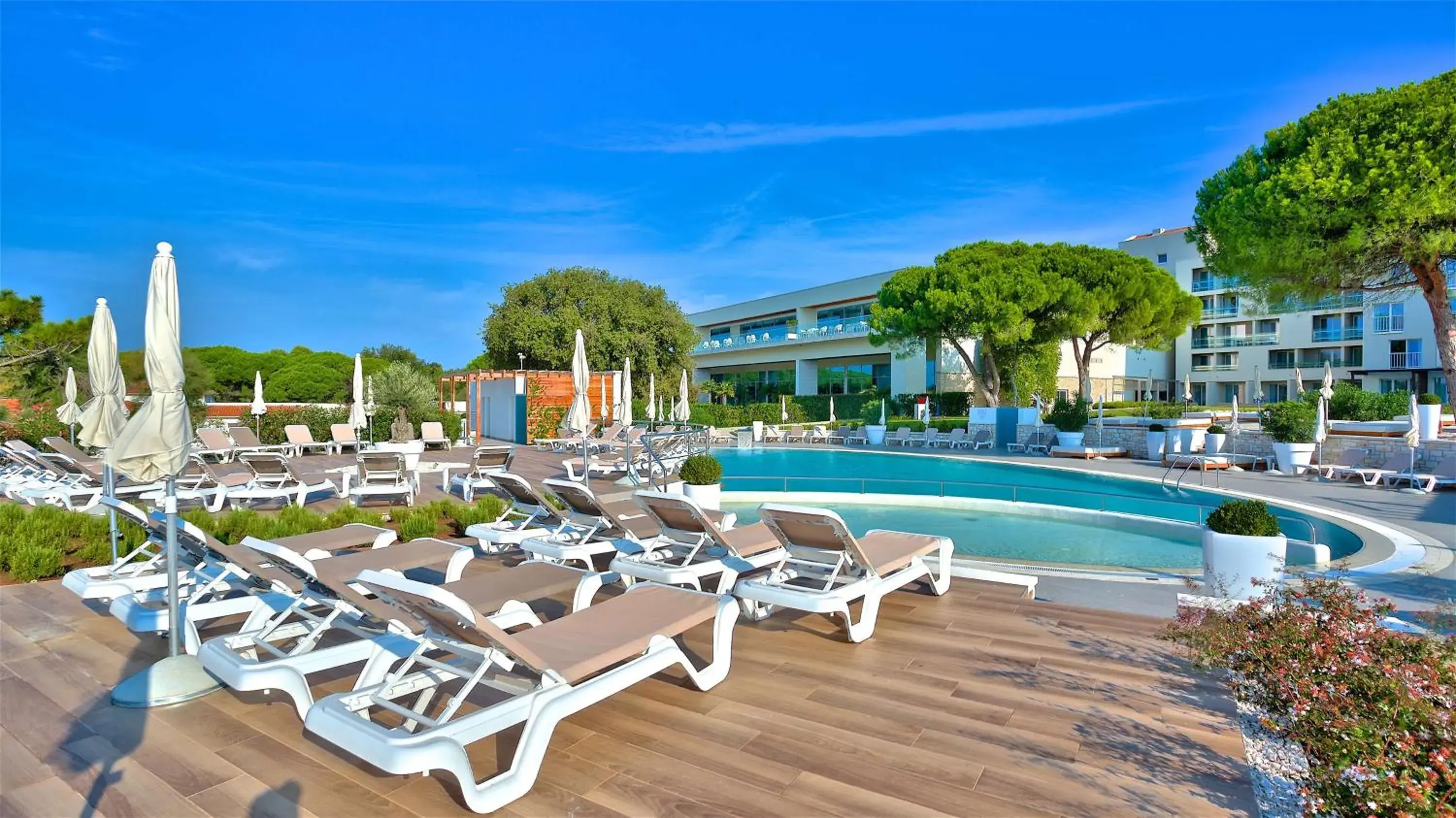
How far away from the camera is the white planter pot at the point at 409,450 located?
29.9 ft

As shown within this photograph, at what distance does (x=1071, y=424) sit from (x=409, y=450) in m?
16.3

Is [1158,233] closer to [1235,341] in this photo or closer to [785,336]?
[1235,341]

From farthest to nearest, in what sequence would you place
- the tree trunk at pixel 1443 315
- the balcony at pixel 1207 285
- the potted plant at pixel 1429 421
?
the balcony at pixel 1207 285, the potted plant at pixel 1429 421, the tree trunk at pixel 1443 315

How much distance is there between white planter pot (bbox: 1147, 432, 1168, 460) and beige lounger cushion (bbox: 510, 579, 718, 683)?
17183mm

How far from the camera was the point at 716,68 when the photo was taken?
19.3 m

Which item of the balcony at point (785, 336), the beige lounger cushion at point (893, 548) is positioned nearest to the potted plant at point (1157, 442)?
the beige lounger cushion at point (893, 548)

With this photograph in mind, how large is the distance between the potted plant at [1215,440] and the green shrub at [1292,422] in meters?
1.27

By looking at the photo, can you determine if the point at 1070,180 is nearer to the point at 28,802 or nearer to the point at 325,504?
the point at 325,504

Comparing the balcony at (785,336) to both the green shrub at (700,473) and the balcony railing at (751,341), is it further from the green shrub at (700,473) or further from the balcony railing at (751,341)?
the green shrub at (700,473)

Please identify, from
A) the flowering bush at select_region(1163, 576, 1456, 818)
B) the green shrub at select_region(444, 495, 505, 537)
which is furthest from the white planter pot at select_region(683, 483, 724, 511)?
the flowering bush at select_region(1163, 576, 1456, 818)

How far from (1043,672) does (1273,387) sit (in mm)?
45450

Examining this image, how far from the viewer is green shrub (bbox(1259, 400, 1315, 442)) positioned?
14570mm

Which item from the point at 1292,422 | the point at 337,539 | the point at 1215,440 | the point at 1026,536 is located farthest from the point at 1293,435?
the point at 337,539

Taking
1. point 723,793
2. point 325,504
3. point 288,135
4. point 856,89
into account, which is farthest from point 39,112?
point 723,793
